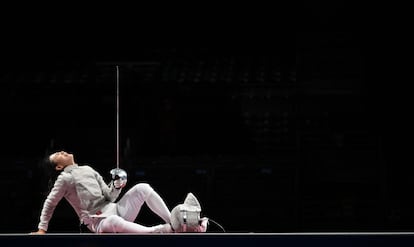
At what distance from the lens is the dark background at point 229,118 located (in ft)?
20.7

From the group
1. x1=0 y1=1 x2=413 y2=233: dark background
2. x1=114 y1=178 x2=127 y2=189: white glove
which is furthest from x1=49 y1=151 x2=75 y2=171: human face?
x1=0 y1=1 x2=413 y2=233: dark background

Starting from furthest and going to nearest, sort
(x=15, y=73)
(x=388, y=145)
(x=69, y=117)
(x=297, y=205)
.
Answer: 1. (x=15, y=73)
2. (x=69, y=117)
3. (x=388, y=145)
4. (x=297, y=205)

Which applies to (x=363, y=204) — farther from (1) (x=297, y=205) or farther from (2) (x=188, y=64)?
(2) (x=188, y=64)

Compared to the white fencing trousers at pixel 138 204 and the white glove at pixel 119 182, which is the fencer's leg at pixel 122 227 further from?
the white glove at pixel 119 182

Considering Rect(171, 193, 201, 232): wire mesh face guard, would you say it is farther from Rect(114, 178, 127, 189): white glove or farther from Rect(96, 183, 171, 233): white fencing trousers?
Rect(114, 178, 127, 189): white glove

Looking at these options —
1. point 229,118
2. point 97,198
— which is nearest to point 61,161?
point 97,198

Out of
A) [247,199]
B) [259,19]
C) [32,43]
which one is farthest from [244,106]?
[32,43]

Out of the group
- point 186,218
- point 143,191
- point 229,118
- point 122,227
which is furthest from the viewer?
point 229,118

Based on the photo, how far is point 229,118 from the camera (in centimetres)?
745

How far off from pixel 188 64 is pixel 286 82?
1378mm

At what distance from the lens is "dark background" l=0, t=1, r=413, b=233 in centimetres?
630

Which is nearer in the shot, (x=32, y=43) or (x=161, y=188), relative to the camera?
A: (x=161, y=188)

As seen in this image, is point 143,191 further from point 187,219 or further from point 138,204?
point 187,219

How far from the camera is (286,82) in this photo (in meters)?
7.66
